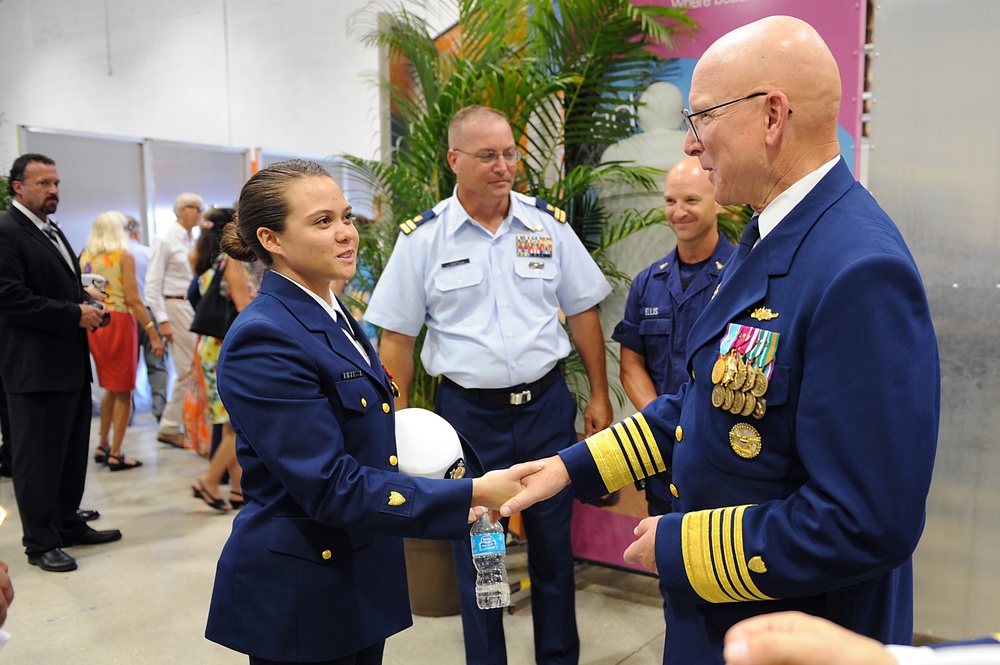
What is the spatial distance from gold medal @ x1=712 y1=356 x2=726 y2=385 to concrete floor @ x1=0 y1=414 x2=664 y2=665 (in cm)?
210

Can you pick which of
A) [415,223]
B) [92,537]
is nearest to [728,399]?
[415,223]

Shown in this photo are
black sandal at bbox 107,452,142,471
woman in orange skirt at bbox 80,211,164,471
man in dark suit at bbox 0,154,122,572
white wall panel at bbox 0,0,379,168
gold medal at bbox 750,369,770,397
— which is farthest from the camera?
white wall panel at bbox 0,0,379,168

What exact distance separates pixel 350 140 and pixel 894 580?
22.4 ft

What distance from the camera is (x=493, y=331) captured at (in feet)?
9.36

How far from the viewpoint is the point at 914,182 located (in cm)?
280

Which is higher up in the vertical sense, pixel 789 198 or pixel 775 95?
pixel 775 95

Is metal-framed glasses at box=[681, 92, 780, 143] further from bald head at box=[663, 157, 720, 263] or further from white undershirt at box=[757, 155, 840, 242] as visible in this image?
Result: bald head at box=[663, 157, 720, 263]

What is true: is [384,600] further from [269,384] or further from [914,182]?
[914,182]

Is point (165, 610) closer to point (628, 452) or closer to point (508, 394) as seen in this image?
point (508, 394)

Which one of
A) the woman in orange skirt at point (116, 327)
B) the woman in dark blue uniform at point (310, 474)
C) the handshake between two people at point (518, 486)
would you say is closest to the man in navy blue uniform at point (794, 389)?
the handshake between two people at point (518, 486)

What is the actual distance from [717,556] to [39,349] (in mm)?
3573

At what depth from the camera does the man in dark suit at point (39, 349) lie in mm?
3809

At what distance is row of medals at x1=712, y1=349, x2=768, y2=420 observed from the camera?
1.19 m

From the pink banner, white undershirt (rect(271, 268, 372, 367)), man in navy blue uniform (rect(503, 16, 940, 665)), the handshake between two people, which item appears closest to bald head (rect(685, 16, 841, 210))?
man in navy blue uniform (rect(503, 16, 940, 665))
